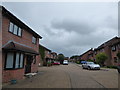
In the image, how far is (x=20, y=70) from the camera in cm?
1062

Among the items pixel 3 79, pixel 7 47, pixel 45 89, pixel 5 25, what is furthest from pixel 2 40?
pixel 45 89

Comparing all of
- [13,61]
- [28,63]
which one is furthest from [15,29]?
[28,63]

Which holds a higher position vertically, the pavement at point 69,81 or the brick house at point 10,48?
the brick house at point 10,48

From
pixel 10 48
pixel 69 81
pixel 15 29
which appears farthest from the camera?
pixel 15 29

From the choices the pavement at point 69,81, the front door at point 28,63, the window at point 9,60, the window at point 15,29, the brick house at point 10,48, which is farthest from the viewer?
the front door at point 28,63

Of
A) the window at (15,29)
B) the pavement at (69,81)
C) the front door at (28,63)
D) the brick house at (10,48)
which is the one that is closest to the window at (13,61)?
the brick house at (10,48)

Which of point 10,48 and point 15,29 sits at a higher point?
point 15,29

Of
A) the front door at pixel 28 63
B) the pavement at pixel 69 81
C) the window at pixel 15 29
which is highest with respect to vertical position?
the window at pixel 15 29

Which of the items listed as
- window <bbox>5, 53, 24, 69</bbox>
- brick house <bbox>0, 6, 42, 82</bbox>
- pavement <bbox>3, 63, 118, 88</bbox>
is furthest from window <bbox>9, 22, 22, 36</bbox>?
pavement <bbox>3, 63, 118, 88</bbox>

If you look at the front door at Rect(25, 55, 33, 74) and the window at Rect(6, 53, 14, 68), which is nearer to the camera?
the window at Rect(6, 53, 14, 68)

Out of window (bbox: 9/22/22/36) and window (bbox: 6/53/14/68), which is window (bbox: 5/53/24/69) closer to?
window (bbox: 6/53/14/68)

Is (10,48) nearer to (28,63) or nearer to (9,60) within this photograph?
(9,60)

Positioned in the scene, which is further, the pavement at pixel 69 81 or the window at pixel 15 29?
the window at pixel 15 29

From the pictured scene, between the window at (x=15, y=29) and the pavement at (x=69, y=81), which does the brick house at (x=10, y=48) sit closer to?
the window at (x=15, y=29)
